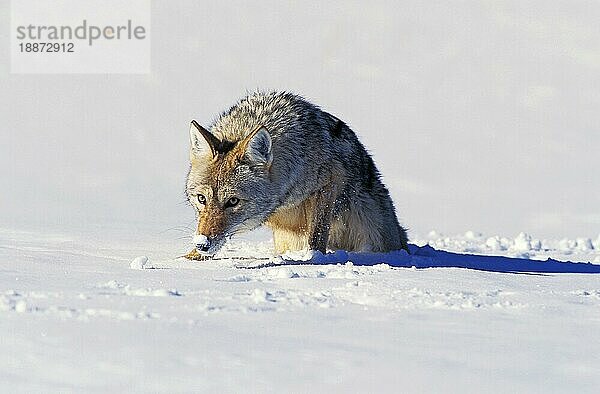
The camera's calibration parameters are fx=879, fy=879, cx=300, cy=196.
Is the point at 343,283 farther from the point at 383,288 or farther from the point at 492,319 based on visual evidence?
the point at 492,319

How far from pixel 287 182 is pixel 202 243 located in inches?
46.3

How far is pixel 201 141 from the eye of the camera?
25.4ft

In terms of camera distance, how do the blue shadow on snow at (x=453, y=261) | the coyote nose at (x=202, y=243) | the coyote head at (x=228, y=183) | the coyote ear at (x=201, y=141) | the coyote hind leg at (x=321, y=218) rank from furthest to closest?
the coyote hind leg at (x=321, y=218), the blue shadow on snow at (x=453, y=261), the coyote ear at (x=201, y=141), the coyote head at (x=228, y=183), the coyote nose at (x=202, y=243)

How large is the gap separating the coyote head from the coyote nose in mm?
69

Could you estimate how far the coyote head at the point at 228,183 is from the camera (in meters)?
7.47

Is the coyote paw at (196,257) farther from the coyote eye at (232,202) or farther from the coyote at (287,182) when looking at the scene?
the coyote eye at (232,202)

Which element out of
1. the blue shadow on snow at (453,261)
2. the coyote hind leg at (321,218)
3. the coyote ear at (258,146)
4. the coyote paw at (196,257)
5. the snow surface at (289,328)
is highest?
the coyote ear at (258,146)

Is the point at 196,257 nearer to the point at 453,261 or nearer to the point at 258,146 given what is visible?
the point at 258,146

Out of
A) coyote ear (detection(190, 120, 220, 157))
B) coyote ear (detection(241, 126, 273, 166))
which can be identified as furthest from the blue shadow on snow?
coyote ear (detection(190, 120, 220, 157))

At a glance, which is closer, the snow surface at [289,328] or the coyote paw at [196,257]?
the snow surface at [289,328]

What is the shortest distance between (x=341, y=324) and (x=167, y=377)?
1.29 metres

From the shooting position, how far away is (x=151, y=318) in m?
4.41

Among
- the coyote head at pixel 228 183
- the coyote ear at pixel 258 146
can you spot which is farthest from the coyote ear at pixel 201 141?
the coyote ear at pixel 258 146

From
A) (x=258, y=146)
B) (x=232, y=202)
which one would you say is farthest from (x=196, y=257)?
(x=258, y=146)
